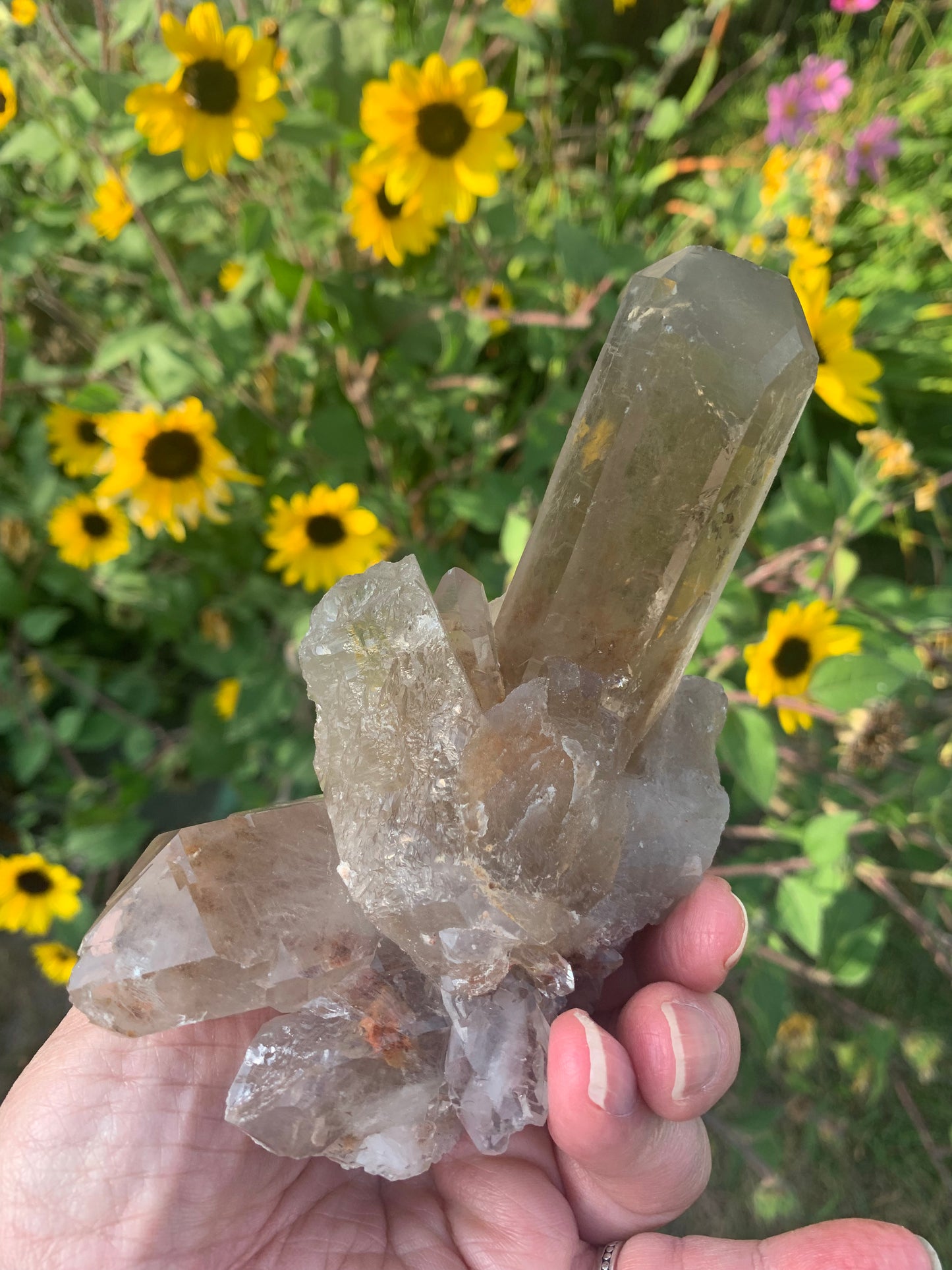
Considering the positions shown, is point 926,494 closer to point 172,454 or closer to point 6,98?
point 172,454

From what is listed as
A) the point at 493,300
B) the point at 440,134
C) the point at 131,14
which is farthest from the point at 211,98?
the point at 493,300

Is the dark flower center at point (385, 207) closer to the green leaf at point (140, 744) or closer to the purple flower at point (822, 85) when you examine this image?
the purple flower at point (822, 85)

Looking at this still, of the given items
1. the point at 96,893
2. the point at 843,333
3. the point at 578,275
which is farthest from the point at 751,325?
the point at 96,893

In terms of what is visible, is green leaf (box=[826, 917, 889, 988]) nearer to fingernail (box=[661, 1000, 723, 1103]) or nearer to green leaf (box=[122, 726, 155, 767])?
fingernail (box=[661, 1000, 723, 1103])

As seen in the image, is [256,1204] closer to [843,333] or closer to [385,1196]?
[385,1196]

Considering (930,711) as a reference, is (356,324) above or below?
above

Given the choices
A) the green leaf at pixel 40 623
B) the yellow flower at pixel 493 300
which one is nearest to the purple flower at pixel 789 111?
the yellow flower at pixel 493 300
